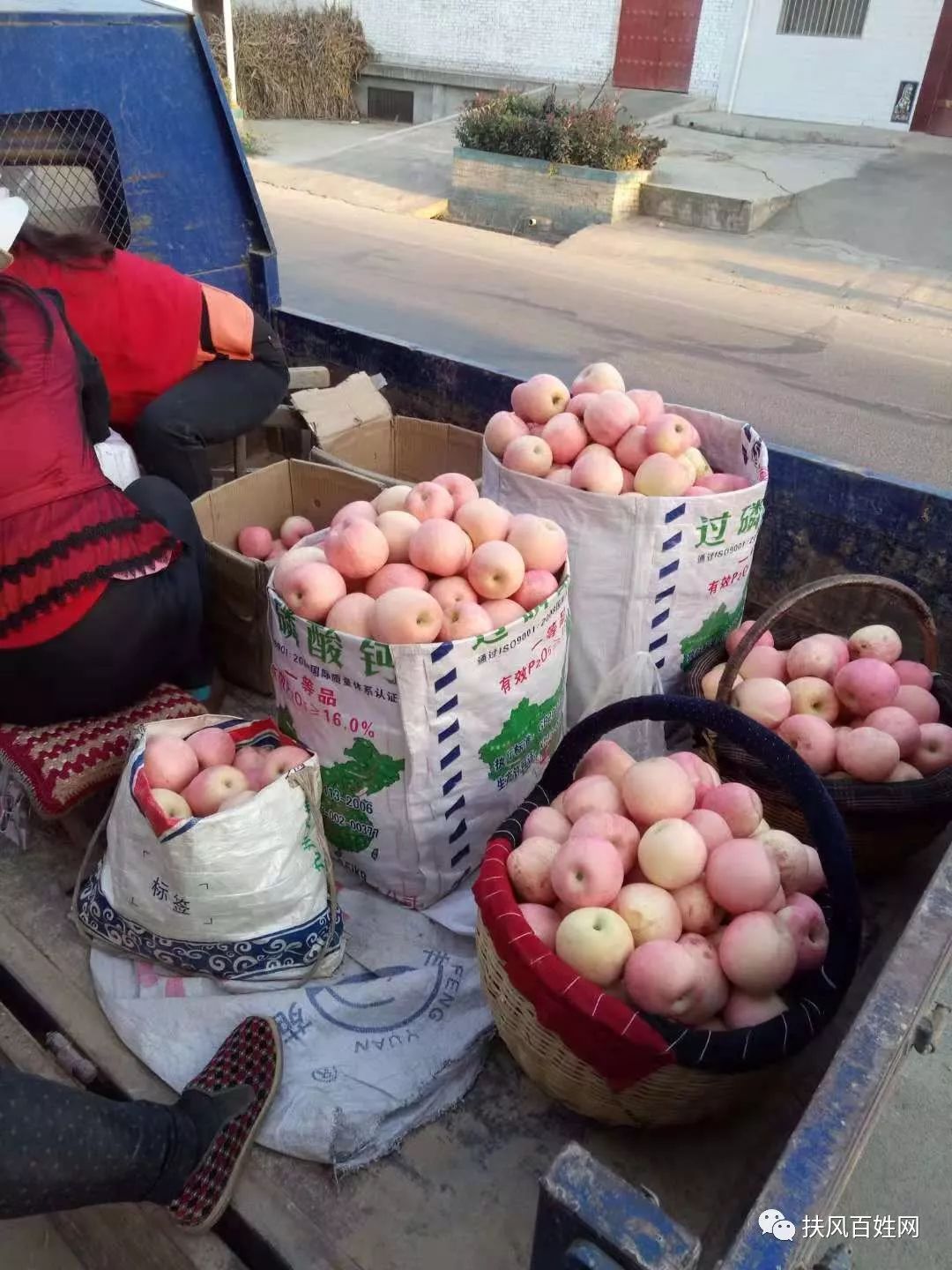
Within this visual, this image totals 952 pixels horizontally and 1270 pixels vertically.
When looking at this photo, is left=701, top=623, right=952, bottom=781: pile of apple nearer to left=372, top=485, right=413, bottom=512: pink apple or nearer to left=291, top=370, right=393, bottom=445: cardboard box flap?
left=372, top=485, right=413, bottom=512: pink apple

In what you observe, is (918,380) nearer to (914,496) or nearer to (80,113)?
(914,496)

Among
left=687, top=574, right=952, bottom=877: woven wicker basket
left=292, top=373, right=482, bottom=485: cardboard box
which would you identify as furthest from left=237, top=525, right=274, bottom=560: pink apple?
left=687, top=574, right=952, bottom=877: woven wicker basket

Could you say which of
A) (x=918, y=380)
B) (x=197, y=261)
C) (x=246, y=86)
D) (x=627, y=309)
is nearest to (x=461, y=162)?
(x=627, y=309)

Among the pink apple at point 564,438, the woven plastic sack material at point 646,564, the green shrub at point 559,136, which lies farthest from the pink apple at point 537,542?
the green shrub at point 559,136

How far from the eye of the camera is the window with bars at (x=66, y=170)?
337 cm

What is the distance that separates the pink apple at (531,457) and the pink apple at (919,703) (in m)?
1.17

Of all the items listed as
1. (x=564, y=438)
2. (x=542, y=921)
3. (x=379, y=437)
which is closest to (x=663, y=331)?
(x=379, y=437)

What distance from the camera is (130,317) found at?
312cm

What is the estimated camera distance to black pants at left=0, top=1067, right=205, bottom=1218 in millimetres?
1531

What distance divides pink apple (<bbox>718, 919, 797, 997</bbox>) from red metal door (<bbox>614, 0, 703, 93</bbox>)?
670 inches

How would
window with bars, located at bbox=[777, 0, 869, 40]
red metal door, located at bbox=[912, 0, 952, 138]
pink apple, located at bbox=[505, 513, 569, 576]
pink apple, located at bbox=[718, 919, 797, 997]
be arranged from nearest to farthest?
pink apple, located at bbox=[718, 919, 797, 997], pink apple, located at bbox=[505, 513, 569, 576], red metal door, located at bbox=[912, 0, 952, 138], window with bars, located at bbox=[777, 0, 869, 40]

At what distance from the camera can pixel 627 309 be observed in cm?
892

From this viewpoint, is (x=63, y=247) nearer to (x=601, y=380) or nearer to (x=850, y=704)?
(x=601, y=380)

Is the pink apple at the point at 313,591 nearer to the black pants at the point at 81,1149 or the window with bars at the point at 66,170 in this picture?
the black pants at the point at 81,1149
